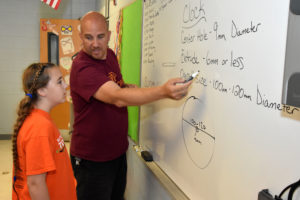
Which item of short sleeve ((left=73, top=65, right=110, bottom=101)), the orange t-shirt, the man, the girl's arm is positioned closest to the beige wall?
the man

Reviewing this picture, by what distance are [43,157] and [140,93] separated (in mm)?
504

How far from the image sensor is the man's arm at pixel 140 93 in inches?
39.2

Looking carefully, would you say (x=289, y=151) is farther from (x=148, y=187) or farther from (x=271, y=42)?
(x=148, y=187)

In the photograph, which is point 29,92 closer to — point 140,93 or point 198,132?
point 140,93

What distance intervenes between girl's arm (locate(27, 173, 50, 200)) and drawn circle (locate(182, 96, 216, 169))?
66cm

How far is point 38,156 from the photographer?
1144 millimetres

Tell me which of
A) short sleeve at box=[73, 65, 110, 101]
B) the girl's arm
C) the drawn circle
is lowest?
the girl's arm

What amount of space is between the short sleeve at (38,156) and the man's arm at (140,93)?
Result: 1.07ft

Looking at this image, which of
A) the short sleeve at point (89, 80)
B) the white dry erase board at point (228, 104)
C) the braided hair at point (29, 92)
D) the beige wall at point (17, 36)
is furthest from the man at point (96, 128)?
the beige wall at point (17, 36)

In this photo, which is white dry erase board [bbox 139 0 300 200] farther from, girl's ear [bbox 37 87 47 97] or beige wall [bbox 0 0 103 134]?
beige wall [bbox 0 0 103 134]

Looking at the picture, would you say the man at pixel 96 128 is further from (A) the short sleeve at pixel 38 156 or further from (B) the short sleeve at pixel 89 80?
(A) the short sleeve at pixel 38 156

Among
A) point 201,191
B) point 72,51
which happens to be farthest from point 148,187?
point 72,51

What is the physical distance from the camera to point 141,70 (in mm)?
1845

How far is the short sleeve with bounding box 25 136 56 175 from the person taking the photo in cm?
114
